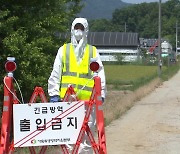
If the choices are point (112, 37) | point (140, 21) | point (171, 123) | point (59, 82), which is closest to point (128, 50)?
point (112, 37)

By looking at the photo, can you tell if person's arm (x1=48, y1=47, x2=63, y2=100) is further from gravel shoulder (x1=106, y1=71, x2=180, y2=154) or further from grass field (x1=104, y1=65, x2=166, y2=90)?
grass field (x1=104, y1=65, x2=166, y2=90)

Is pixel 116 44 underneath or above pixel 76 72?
underneath

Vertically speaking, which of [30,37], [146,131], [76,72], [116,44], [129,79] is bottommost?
[129,79]

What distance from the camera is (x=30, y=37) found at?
9.96m

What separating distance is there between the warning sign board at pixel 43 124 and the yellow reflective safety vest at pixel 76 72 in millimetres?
434

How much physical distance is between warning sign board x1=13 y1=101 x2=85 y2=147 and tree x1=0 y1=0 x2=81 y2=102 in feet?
11.2

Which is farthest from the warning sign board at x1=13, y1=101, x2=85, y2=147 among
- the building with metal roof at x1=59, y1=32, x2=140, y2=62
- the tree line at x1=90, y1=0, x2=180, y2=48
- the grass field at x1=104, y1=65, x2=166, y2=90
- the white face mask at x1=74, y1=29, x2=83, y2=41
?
the tree line at x1=90, y1=0, x2=180, y2=48

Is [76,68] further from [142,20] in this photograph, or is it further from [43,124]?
[142,20]

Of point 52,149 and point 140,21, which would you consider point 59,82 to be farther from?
point 140,21

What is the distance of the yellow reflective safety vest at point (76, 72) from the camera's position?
6.37 metres

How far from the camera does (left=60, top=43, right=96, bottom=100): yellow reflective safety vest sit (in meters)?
6.37

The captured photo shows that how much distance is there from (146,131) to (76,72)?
21.0 feet

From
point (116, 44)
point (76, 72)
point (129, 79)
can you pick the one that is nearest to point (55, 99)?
point (76, 72)

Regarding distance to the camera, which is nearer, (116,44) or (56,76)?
(56,76)
